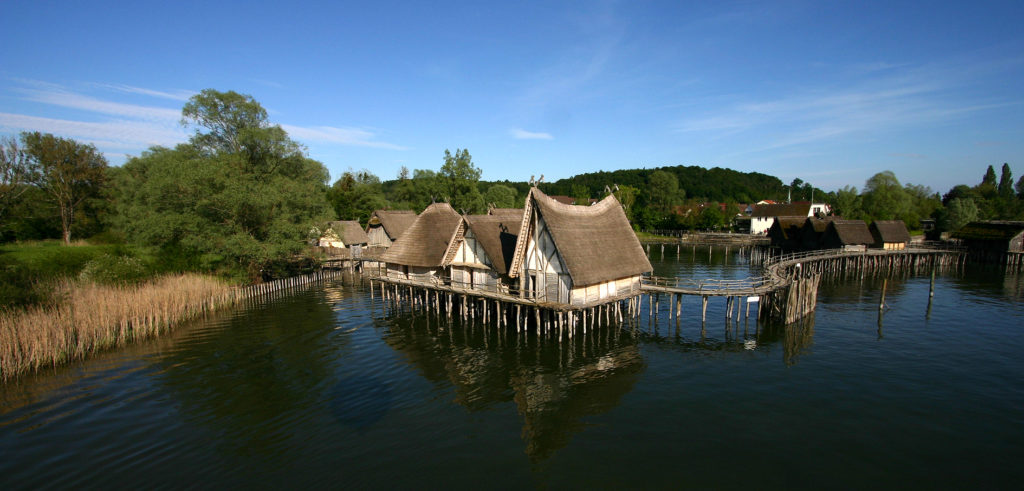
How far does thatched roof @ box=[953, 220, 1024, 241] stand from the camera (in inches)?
1930

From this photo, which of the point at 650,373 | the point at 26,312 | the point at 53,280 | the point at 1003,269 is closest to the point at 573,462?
the point at 650,373

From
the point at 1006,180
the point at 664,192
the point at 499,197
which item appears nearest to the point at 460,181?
the point at 499,197

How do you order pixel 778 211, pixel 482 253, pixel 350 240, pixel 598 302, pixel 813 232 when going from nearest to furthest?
1. pixel 598 302
2. pixel 482 253
3. pixel 350 240
4. pixel 813 232
5. pixel 778 211

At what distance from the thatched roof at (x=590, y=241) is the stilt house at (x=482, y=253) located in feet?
7.02

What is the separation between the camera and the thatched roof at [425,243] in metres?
30.3

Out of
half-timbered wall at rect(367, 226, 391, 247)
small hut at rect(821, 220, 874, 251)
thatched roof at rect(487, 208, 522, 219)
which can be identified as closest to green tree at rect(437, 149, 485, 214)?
half-timbered wall at rect(367, 226, 391, 247)

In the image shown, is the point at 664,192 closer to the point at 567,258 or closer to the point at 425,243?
the point at 425,243

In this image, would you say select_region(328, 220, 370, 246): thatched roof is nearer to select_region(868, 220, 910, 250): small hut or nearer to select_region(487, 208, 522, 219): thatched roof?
select_region(487, 208, 522, 219): thatched roof

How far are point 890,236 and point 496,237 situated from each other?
5055 cm

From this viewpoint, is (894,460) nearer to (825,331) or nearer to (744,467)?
(744,467)

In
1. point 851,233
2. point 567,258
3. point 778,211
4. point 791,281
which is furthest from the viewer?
point 778,211

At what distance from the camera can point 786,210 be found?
82250 mm

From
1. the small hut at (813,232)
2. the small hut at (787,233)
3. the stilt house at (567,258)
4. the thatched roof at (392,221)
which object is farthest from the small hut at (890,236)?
the thatched roof at (392,221)

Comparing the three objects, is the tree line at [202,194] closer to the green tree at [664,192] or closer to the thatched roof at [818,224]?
the thatched roof at [818,224]
